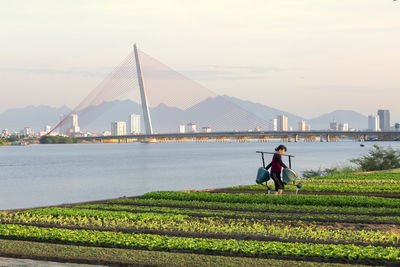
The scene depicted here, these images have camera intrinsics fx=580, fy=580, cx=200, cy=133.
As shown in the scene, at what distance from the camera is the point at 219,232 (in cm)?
1012

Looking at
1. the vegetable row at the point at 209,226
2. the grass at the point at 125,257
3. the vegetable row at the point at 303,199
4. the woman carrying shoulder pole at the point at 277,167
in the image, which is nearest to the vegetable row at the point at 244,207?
the vegetable row at the point at 303,199

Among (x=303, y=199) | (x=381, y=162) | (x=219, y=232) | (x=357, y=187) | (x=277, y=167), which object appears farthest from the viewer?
(x=381, y=162)

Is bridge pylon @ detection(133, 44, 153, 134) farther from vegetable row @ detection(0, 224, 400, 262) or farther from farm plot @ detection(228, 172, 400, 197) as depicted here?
vegetable row @ detection(0, 224, 400, 262)

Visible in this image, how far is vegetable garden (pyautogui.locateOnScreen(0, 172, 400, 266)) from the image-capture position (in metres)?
8.10

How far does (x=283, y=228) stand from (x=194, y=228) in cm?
167

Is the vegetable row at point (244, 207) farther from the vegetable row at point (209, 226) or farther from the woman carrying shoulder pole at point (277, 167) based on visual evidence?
the woman carrying shoulder pole at point (277, 167)

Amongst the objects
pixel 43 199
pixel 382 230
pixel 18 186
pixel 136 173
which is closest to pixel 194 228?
pixel 382 230

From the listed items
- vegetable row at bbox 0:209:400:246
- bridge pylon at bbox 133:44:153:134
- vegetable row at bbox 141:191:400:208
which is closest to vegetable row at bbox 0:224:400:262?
vegetable row at bbox 0:209:400:246

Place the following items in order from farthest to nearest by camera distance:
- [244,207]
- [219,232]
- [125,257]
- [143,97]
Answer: [143,97], [244,207], [219,232], [125,257]

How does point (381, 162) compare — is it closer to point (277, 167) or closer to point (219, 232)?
point (277, 167)

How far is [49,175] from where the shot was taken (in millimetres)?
51500

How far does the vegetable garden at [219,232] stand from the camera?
26.6ft

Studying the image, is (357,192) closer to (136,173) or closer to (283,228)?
(283,228)

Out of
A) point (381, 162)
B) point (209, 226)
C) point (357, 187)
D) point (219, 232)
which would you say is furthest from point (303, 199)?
point (381, 162)
